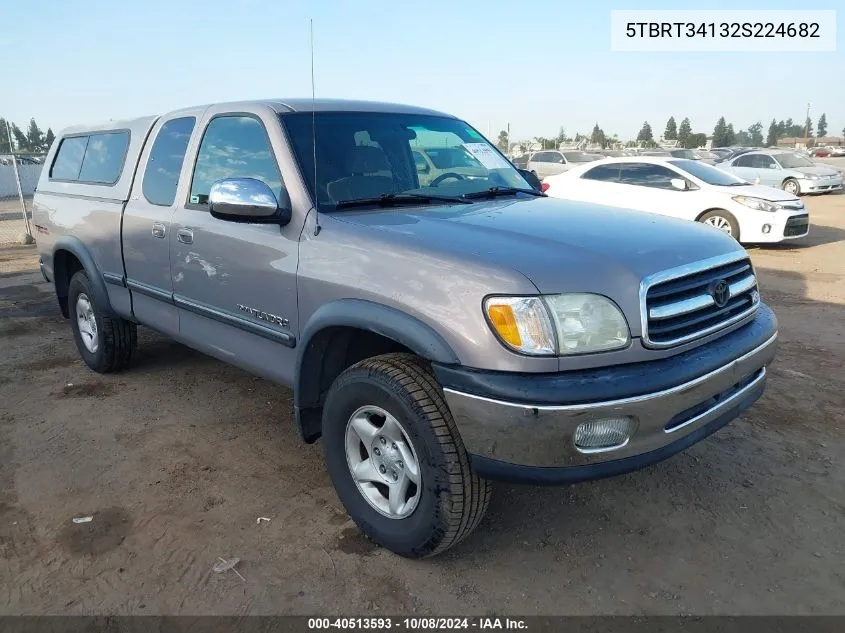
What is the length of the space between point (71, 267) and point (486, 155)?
366 cm

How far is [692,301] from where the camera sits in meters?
2.56

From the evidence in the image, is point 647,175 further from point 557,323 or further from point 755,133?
point 755,133

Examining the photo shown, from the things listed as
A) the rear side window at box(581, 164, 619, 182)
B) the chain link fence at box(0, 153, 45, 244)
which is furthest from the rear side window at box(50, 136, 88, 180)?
the rear side window at box(581, 164, 619, 182)

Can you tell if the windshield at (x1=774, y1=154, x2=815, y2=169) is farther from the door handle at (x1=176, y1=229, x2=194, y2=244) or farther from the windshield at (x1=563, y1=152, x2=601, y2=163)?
the door handle at (x1=176, y1=229, x2=194, y2=244)

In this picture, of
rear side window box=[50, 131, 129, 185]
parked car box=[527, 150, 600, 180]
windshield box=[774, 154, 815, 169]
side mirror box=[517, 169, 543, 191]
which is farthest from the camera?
parked car box=[527, 150, 600, 180]

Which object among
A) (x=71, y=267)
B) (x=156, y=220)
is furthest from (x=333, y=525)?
(x=71, y=267)

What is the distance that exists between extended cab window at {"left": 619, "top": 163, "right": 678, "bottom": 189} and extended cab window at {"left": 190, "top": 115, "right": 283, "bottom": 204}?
857 centimetres

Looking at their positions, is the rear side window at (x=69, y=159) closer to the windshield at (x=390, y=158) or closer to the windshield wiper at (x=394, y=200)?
the windshield at (x=390, y=158)

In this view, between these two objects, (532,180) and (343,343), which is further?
(532,180)

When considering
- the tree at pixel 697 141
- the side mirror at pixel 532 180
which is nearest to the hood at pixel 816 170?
the side mirror at pixel 532 180

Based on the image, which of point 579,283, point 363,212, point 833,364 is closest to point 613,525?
point 579,283

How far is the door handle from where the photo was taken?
3604mm

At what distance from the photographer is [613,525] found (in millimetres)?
3000

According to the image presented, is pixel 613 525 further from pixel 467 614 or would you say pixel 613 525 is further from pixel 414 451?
pixel 414 451
